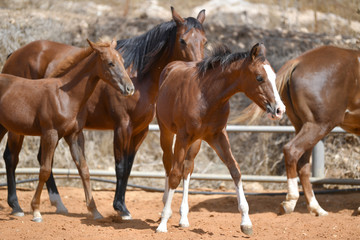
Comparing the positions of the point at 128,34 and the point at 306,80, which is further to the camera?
the point at 128,34

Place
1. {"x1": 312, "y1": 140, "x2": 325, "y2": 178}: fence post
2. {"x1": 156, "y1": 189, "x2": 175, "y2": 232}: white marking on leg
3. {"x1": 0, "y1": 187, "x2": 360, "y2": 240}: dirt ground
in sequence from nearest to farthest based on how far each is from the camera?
1. {"x1": 0, "y1": 187, "x2": 360, "y2": 240}: dirt ground
2. {"x1": 156, "y1": 189, "x2": 175, "y2": 232}: white marking on leg
3. {"x1": 312, "y1": 140, "x2": 325, "y2": 178}: fence post

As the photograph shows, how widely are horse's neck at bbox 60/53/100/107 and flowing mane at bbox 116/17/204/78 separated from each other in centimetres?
79

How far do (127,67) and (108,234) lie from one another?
91.2 inches

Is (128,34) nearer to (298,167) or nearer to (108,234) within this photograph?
(298,167)

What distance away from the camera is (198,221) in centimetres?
577

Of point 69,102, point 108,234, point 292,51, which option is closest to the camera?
point 108,234

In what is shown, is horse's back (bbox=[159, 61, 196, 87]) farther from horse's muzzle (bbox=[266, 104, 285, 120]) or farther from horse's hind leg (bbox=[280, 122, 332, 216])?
horse's hind leg (bbox=[280, 122, 332, 216])

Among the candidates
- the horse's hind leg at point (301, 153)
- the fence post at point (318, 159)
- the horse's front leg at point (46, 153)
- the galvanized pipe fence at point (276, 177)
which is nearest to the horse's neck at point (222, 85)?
the horse's hind leg at point (301, 153)

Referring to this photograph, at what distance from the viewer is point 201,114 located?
5.05m

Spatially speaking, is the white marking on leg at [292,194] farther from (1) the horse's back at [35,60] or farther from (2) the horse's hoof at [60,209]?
(1) the horse's back at [35,60]

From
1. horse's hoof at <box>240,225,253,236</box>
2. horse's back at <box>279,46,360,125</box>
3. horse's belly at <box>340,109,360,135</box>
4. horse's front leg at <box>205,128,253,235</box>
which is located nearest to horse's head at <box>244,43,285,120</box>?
horse's front leg at <box>205,128,253,235</box>

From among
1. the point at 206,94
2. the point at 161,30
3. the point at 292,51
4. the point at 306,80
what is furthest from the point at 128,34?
the point at 206,94

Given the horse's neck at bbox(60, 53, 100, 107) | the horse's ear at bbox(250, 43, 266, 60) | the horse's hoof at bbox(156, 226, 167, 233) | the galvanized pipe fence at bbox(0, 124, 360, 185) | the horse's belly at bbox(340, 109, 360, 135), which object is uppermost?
the horse's ear at bbox(250, 43, 266, 60)

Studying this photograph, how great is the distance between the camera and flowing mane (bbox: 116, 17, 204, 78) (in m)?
6.37
